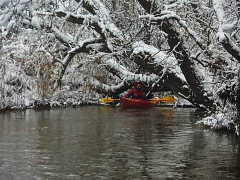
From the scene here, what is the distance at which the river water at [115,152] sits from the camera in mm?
9398

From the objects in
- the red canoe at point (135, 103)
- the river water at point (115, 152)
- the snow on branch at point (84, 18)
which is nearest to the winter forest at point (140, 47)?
the snow on branch at point (84, 18)

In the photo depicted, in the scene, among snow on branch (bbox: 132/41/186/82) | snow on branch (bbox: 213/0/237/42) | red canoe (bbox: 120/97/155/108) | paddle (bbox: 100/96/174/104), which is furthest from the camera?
paddle (bbox: 100/96/174/104)

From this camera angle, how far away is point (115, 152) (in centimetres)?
1196

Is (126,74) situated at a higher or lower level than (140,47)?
lower

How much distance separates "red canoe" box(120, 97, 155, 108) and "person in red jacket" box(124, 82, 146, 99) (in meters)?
0.50

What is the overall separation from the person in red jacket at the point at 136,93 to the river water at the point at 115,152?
1212 cm

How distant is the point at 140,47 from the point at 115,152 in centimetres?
637

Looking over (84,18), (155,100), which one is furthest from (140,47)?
(155,100)

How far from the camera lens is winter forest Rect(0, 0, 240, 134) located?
14.0m

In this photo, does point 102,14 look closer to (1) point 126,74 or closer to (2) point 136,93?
(1) point 126,74

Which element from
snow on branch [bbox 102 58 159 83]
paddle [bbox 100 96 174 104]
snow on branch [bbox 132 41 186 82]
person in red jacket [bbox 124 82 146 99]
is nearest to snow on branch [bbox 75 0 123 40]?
snow on branch [bbox 132 41 186 82]

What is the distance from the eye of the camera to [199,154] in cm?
1173

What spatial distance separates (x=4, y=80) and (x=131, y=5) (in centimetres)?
975

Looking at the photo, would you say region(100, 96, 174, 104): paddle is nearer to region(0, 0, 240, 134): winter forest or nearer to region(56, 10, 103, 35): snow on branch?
region(0, 0, 240, 134): winter forest
